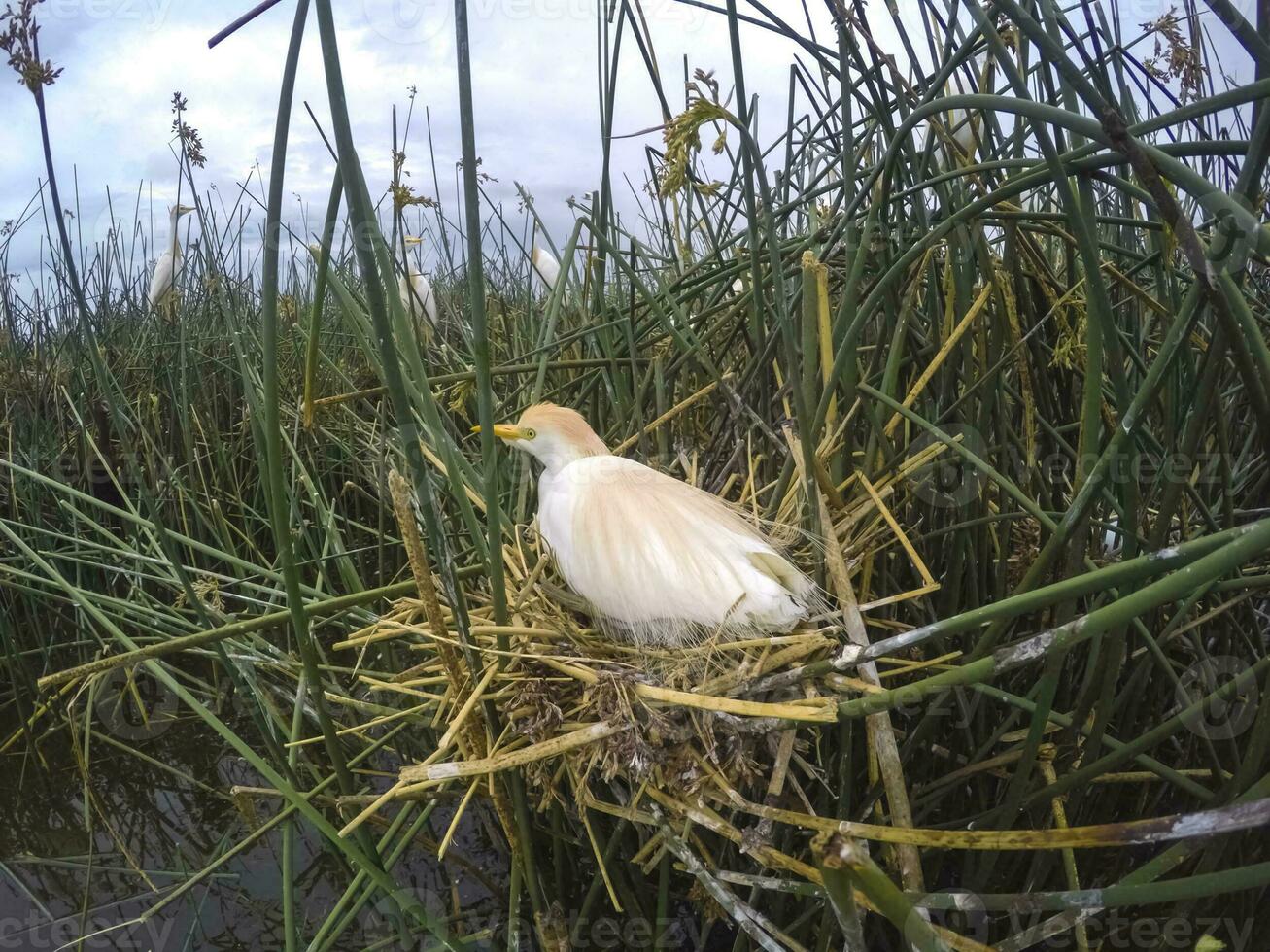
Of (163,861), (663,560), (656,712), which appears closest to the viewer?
(656,712)

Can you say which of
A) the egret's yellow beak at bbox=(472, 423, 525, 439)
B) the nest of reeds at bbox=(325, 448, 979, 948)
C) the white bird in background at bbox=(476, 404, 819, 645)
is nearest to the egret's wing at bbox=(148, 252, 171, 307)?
the egret's yellow beak at bbox=(472, 423, 525, 439)

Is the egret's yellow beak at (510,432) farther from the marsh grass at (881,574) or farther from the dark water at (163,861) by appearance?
the dark water at (163,861)

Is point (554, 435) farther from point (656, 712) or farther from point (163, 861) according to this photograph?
point (163, 861)

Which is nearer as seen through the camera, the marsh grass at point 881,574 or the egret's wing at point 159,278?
the marsh grass at point 881,574

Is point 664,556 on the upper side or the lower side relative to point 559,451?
lower

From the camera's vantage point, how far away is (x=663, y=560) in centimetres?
99

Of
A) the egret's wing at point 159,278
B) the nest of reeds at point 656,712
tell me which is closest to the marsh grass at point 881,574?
the nest of reeds at point 656,712

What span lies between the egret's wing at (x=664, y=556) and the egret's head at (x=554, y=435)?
0.36ft

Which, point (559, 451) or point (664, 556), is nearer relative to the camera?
point (664, 556)

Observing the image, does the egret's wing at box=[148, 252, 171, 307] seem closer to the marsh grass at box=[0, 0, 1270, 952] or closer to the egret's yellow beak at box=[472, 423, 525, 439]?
the marsh grass at box=[0, 0, 1270, 952]

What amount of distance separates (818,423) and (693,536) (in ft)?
0.81

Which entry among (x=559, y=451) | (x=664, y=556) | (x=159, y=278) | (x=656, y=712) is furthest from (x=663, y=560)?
(x=159, y=278)

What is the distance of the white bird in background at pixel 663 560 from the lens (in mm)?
956

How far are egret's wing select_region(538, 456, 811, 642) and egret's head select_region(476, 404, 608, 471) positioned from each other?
108mm
